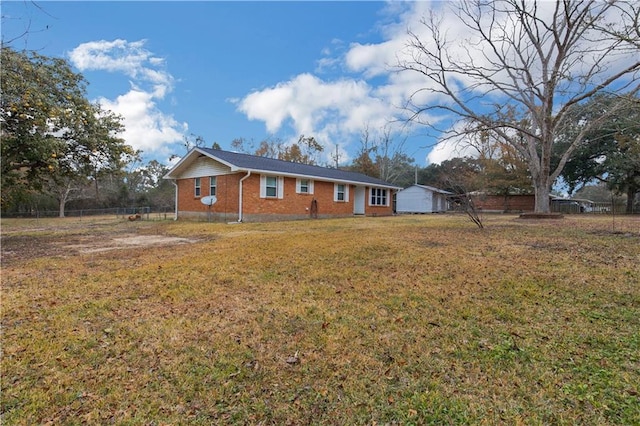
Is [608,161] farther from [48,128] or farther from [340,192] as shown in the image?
[48,128]

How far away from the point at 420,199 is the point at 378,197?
10310mm

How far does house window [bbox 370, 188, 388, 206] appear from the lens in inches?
950

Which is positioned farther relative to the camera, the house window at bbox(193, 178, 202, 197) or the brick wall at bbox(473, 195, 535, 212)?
the brick wall at bbox(473, 195, 535, 212)

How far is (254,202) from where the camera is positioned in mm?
15508

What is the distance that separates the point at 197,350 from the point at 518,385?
2.54 meters

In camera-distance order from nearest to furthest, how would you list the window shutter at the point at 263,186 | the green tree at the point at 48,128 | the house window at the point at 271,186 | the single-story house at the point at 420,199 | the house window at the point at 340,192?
the green tree at the point at 48,128 → the window shutter at the point at 263,186 → the house window at the point at 271,186 → the house window at the point at 340,192 → the single-story house at the point at 420,199

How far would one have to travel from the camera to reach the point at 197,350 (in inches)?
109

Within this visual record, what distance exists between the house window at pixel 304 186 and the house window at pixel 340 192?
7.64 ft

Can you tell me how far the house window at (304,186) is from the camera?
57.8ft

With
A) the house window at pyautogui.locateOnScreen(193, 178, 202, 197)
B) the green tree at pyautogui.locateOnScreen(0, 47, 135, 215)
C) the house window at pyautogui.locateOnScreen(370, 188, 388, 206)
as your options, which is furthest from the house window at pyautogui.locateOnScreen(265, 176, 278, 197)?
the house window at pyautogui.locateOnScreen(370, 188, 388, 206)

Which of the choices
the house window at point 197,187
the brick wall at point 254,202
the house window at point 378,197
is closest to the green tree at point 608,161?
the house window at point 378,197

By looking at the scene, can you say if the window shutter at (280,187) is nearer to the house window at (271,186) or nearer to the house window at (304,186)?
the house window at (271,186)

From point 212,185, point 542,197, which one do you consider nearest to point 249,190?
point 212,185

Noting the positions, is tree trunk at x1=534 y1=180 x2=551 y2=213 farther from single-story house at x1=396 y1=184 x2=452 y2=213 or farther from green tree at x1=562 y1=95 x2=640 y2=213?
single-story house at x1=396 y1=184 x2=452 y2=213
